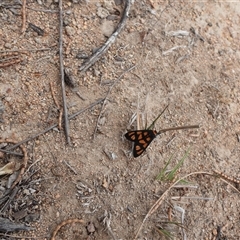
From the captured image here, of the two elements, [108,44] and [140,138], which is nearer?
[140,138]

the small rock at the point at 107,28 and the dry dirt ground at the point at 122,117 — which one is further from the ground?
the small rock at the point at 107,28

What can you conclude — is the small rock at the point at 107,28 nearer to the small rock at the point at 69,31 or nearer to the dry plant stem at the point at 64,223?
Result: the small rock at the point at 69,31

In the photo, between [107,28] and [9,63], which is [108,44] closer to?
[107,28]

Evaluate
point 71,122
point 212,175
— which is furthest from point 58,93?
point 212,175

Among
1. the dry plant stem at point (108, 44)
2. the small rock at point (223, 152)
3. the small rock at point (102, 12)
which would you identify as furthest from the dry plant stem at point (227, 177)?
the small rock at point (102, 12)

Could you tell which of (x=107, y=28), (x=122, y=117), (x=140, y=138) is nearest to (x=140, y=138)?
(x=140, y=138)

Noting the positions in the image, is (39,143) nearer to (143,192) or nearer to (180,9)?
(143,192)

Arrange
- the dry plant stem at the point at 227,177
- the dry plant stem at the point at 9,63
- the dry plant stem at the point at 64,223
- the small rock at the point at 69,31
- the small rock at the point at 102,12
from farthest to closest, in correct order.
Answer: the small rock at the point at 102,12
the small rock at the point at 69,31
the dry plant stem at the point at 227,177
the dry plant stem at the point at 9,63
the dry plant stem at the point at 64,223
